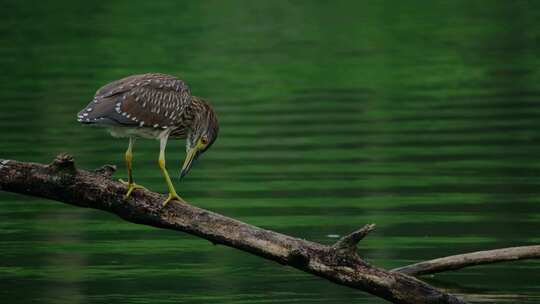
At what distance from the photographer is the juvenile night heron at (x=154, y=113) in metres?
10.0

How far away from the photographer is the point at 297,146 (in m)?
18.4

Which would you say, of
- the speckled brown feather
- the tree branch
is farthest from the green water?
the speckled brown feather

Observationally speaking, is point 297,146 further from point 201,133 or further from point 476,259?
point 476,259

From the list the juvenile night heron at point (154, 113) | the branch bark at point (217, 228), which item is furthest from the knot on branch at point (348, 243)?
the juvenile night heron at point (154, 113)

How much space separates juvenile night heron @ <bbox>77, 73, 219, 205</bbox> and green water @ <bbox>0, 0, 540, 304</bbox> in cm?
129

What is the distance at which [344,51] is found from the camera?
2909 centimetres

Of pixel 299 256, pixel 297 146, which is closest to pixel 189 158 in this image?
pixel 299 256

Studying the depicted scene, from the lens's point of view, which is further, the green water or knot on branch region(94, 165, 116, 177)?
the green water

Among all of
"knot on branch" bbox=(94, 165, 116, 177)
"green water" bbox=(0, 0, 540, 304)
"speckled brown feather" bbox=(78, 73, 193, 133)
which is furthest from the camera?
"green water" bbox=(0, 0, 540, 304)

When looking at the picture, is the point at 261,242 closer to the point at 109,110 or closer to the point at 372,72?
the point at 109,110

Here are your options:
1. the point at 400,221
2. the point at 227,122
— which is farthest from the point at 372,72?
the point at 400,221

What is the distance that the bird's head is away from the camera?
1053cm

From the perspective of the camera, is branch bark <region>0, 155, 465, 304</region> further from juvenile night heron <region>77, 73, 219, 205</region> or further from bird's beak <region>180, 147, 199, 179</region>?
bird's beak <region>180, 147, 199, 179</region>

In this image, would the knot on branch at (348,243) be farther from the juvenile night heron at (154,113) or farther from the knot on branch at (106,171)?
the knot on branch at (106,171)
